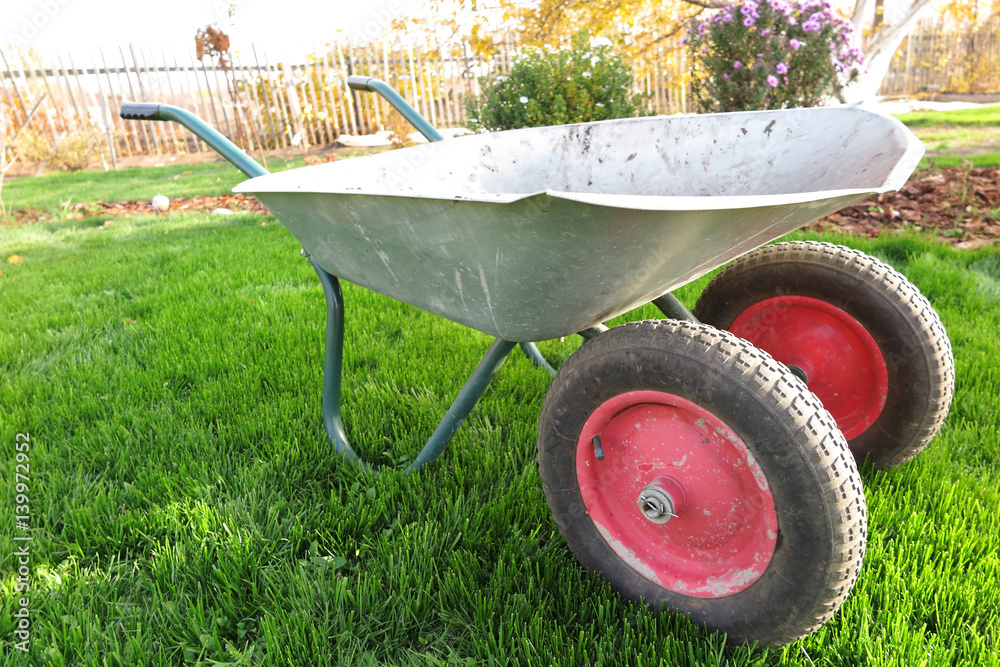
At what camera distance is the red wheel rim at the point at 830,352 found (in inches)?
54.6

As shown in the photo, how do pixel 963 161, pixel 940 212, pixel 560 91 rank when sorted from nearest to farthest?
pixel 940 212 < pixel 963 161 < pixel 560 91

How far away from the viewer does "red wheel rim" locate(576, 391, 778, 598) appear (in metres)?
1.00

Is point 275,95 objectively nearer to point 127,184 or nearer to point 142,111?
point 127,184

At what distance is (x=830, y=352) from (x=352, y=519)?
124cm

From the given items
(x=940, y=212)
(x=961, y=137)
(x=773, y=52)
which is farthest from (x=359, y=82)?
(x=961, y=137)

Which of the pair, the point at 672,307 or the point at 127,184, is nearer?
the point at 672,307

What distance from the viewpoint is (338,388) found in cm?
166

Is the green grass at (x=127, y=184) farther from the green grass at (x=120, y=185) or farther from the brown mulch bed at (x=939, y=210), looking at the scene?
the brown mulch bed at (x=939, y=210)

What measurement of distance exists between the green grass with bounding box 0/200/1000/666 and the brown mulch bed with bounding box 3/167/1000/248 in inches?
31.7

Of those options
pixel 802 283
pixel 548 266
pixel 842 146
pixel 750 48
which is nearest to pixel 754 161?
pixel 842 146

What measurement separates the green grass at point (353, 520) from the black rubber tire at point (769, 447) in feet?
0.39

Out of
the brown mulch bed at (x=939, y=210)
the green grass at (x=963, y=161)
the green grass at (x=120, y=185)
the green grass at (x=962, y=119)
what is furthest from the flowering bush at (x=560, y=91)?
the green grass at (x=962, y=119)

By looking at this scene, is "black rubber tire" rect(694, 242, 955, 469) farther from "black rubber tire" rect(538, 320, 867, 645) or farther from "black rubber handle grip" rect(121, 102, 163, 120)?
"black rubber handle grip" rect(121, 102, 163, 120)

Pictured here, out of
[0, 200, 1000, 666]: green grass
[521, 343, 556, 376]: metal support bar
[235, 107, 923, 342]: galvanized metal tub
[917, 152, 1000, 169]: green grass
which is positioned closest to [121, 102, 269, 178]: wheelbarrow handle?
[235, 107, 923, 342]: galvanized metal tub
